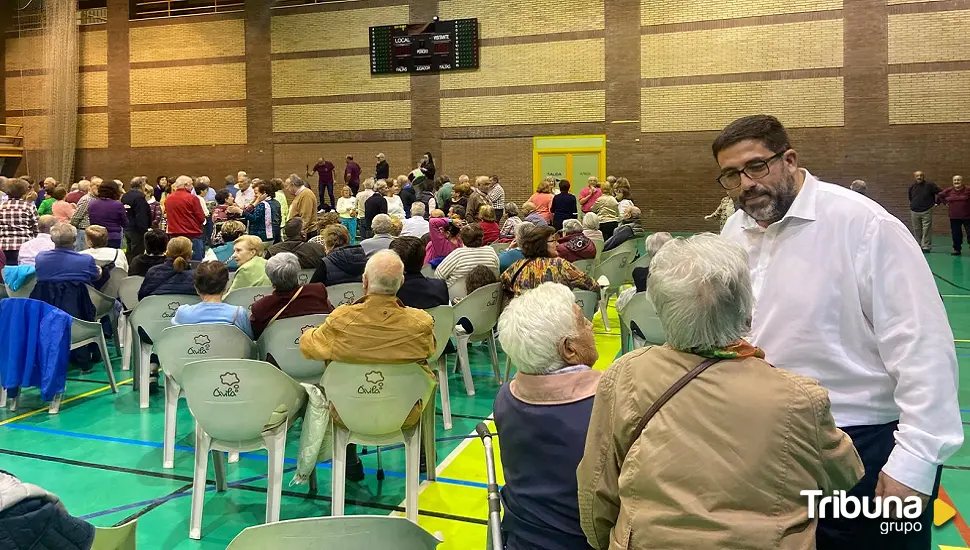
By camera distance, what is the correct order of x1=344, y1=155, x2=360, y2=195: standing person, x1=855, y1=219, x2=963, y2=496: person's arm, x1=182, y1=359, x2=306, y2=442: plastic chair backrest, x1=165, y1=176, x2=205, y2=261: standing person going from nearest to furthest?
x1=855, y1=219, x2=963, y2=496: person's arm, x1=182, y1=359, x2=306, y2=442: plastic chair backrest, x1=165, y1=176, x2=205, y2=261: standing person, x1=344, y1=155, x2=360, y2=195: standing person

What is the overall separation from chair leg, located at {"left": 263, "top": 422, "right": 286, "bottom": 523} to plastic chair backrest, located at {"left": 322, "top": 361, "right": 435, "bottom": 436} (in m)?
0.34

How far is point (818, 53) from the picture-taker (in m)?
16.7

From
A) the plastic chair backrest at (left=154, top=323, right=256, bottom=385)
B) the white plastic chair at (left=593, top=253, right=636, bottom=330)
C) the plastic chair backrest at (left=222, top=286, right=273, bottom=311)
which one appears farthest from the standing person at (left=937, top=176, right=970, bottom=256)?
the plastic chair backrest at (left=154, top=323, right=256, bottom=385)

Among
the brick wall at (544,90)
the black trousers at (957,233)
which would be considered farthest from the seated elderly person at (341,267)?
the brick wall at (544,90)

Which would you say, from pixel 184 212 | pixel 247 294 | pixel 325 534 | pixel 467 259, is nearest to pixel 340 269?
pixel 247 294

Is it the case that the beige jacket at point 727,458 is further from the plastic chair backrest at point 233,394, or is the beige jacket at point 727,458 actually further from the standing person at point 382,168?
the standing person at point 382,168

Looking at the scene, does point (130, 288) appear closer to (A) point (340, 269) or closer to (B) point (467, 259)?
(A) point (340, 269)

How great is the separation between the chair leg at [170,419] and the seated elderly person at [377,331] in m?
1.45

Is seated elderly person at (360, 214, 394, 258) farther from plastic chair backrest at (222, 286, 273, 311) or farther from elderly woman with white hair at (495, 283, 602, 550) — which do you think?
A: elderly woman with white hair at (495, 283, 602, 550)

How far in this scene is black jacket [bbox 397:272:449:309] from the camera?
530 centimetres

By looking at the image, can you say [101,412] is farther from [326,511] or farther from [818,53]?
[818,53]

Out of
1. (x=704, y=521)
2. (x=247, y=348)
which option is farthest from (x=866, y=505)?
(x=247, y=348)

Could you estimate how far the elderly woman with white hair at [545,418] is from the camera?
6.99 feet

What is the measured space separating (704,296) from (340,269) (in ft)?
17.0
